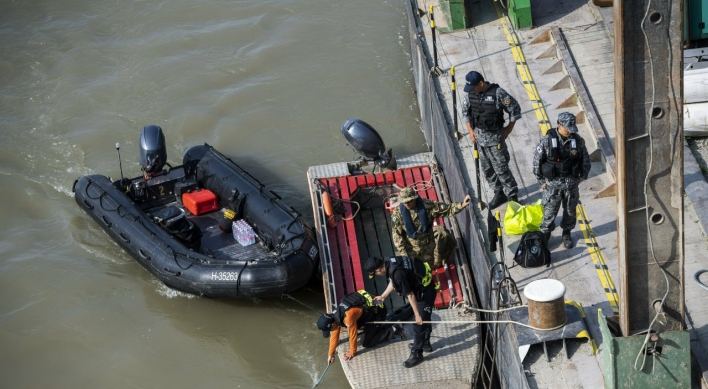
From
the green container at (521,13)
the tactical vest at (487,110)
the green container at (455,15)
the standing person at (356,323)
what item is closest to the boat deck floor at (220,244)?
the standing person at (356,323)

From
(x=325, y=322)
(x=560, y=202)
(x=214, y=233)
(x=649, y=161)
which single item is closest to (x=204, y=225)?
(x=214, y=233)

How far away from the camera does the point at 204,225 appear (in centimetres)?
1497

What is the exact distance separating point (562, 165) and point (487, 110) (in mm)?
1432

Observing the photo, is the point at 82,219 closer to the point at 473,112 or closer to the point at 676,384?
the point at 473,112

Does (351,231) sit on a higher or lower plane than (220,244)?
higher

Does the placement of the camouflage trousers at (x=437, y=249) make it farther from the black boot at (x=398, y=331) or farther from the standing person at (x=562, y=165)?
the standing person at (x=562, y=165)

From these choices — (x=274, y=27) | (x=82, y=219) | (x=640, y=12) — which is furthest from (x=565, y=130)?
(x=274, y=27)

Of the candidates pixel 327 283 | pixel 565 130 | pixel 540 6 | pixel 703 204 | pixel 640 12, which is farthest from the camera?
pixel 540 6

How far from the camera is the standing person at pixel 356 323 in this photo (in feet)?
36.4

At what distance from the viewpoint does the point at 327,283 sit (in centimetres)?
1262

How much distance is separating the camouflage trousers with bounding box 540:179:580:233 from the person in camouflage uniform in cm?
96

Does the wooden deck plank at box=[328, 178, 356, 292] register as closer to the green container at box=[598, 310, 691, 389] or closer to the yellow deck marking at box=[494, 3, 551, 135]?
the yellow deck marking at box=[494, 3, 551, 135]

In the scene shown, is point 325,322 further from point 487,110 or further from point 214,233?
point 214,233

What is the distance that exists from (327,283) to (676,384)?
488 centimetres
